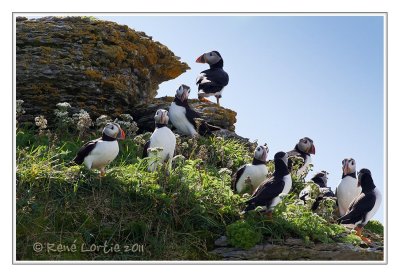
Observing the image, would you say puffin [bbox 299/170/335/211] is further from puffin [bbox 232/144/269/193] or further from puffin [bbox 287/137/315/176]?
puffin [bbox 232/144/269/193]

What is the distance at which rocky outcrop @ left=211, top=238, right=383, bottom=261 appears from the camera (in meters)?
7.91

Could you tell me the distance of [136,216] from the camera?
8.08 meters

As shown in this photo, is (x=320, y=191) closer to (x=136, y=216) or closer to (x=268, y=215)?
(x=268, y=215)

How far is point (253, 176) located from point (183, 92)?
113 inches

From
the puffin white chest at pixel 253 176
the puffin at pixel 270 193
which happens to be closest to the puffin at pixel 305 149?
the puffin white chest at pixel 253 176

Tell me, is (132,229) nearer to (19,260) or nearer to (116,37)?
(19,260)

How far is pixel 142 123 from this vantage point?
12555mm

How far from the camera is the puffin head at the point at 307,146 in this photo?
11.5 m

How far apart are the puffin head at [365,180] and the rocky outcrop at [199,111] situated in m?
3.91

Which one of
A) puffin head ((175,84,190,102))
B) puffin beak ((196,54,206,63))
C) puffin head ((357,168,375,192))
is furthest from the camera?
puffin beak ((196,54,206,63))

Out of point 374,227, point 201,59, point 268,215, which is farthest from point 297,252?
point 201,59

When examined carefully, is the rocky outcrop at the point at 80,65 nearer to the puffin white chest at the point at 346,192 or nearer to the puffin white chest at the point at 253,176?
the puffin white chest at the point at 253,176

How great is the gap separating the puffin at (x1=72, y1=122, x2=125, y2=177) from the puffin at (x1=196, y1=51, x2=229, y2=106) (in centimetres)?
436

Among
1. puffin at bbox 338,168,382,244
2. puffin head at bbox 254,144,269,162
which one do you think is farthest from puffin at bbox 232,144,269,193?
puffin at bbox 338,168,382,244
